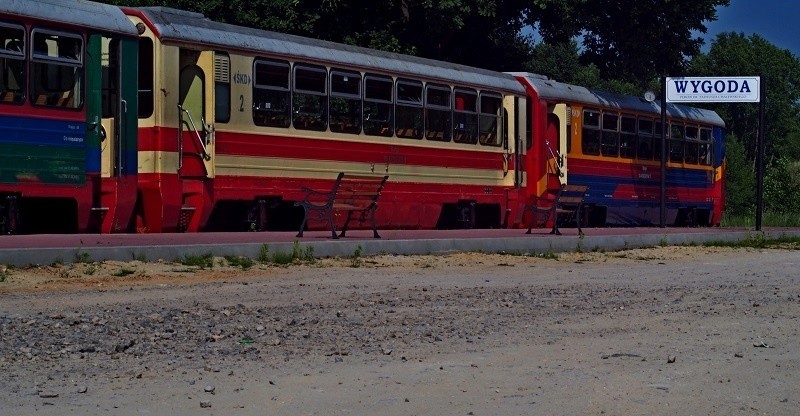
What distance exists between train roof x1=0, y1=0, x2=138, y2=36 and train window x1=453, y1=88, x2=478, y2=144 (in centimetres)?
912

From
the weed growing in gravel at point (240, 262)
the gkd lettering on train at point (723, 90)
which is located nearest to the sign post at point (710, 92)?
the gkd lettering on train at point (723, 90)

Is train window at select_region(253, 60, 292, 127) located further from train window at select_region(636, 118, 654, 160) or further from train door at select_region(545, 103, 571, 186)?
train window at select_region(636, 118, 654, 160)

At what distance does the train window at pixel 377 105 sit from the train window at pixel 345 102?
0.25m

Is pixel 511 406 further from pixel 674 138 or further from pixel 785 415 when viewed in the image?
pixel 674 138

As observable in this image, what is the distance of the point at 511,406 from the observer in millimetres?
6762

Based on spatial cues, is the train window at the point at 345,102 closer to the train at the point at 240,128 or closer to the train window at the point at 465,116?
the train at the point at 240,128

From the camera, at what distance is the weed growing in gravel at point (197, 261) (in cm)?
1528

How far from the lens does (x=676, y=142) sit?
37.3 m

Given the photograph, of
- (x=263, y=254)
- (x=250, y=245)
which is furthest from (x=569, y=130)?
(x=263, y=254)

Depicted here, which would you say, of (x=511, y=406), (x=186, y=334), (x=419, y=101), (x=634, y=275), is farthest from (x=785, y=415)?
(x=419, y=101)

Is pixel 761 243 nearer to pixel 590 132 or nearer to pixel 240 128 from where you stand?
pixel 590 132

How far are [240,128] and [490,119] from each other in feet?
26.9

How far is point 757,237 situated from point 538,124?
19.4ft

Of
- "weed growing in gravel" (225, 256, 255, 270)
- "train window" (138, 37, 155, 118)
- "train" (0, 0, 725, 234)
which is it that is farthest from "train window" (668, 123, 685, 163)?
"weed growing in gravel" (225, 256, 255, 270)
